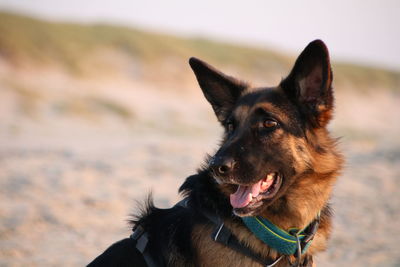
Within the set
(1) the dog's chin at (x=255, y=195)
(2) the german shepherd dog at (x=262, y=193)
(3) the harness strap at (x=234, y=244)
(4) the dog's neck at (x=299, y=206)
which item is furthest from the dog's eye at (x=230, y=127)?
(3) the harness strap at (x=234, y=244)

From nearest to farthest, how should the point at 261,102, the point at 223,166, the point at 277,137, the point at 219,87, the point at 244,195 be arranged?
1. the point at 223,166
2. the point at 244,195
3. the point at 277,137
4. the point at 261,102
5. the point at 219,87

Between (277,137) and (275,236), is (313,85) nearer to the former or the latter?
(277,137)

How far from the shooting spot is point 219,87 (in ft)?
12.0

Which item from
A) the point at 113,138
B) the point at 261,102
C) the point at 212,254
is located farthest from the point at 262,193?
the point at 113,138

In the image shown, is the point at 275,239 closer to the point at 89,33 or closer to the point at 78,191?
the point at 78,191

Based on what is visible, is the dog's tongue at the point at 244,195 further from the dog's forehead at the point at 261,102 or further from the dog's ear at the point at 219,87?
the dog's ear at the point at 219,87

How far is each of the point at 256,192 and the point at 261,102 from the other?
0.69 m

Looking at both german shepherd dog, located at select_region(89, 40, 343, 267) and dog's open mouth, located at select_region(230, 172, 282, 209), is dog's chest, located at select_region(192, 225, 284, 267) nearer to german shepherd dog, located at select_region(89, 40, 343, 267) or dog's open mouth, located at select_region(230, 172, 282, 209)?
german shepherd dog, located at select_region(89, 40, 343, 267)

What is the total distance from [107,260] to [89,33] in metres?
36.8

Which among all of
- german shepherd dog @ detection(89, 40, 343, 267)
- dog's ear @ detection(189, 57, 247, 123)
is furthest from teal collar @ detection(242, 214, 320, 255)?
dog's ear @ detection(189, 57, 247, 123)

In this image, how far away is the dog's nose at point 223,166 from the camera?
2.95 metres

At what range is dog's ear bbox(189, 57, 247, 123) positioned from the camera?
357 centimetres

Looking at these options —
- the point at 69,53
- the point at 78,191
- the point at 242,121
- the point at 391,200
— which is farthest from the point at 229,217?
the point at 69,53

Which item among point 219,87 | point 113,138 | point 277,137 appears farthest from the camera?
point 113,138
